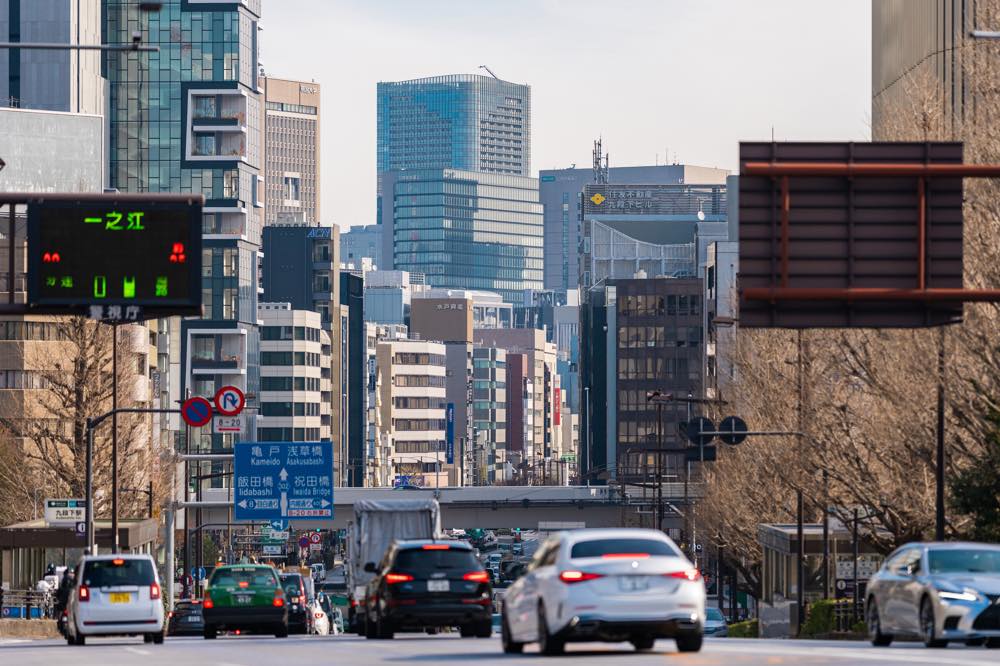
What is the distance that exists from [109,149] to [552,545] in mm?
145128

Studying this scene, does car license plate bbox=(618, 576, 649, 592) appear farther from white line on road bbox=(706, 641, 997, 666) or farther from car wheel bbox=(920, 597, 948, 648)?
car wheel bbox=(920, 597, 948, 648)

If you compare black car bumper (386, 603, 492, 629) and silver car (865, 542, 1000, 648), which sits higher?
silver car (865, 542, 1000, 648)

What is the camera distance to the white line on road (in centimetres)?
2184

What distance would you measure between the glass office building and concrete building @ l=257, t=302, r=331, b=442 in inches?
867

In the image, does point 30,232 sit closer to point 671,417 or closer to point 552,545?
point 552,545

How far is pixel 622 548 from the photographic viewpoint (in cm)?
2436

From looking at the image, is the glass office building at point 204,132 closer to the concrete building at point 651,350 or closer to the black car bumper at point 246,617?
the concrete building at point 651,350

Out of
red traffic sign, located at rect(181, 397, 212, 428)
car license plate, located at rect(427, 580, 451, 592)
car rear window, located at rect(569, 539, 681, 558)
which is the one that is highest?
red traffic sign, located at rect(181, 397, 212, 428)

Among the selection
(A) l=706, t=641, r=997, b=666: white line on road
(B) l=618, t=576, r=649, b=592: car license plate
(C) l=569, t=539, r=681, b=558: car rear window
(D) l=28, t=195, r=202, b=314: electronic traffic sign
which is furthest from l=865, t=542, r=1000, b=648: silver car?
(D) l=28, t=195, r=202, b=314: electronic traffic sign

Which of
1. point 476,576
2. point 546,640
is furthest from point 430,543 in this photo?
point 546,640

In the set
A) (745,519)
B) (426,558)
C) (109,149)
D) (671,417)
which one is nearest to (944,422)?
(426,558)

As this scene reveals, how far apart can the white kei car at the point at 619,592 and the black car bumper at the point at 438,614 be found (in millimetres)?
8689

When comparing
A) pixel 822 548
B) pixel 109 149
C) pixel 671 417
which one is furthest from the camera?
pixel 671 417

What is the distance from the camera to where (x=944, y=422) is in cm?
4622
